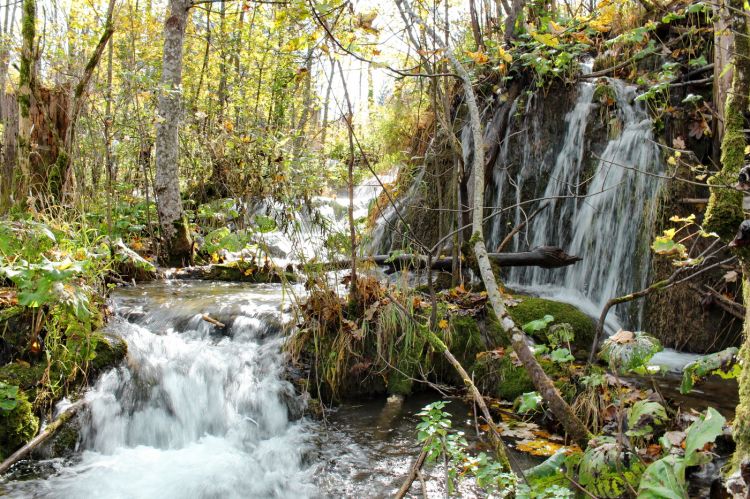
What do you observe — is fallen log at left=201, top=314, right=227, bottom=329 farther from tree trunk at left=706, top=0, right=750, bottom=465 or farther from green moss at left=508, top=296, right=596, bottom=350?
tree trunk at left=706, top=0, right=750, bottom=465

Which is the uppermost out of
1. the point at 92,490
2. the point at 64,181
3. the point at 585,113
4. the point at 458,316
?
the point at 585,113

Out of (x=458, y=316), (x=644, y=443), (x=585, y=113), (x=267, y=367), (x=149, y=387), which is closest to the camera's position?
(x=644, y=443)

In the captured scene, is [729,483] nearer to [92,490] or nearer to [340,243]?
[92,490]

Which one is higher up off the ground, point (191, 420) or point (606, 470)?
point (606, 470)

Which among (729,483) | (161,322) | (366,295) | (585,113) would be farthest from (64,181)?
(729,483)

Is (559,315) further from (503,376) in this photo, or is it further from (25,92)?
(25,92)

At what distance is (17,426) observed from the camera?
335 centimetres

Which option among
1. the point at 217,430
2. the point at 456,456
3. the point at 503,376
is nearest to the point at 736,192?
the point at 456,456

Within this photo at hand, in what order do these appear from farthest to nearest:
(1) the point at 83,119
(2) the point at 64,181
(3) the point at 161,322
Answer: (1) the point at 83,119 < (2) the point at 64,181 < (3) the point at 161,322

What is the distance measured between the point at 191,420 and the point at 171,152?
186 inches

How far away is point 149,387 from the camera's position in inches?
164

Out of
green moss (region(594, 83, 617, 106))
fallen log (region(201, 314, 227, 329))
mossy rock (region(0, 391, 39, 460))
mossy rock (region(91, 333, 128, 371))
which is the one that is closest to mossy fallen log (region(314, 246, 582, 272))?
fallen log (region(201, 314, 227, 329))

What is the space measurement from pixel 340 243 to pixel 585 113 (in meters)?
4.01

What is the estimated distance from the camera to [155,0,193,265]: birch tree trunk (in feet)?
24.5
